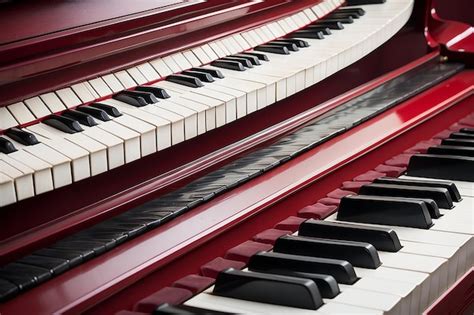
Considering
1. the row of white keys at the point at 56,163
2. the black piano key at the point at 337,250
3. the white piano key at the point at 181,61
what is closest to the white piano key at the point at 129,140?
the row of white keys at the point at 56,163

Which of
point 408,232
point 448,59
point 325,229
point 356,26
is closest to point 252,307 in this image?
point 325,229

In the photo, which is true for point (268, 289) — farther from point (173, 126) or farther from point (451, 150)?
point (451, 150)

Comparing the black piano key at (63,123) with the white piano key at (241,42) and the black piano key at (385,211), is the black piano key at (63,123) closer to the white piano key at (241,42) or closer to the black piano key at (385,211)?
the black piano key at (385,211)

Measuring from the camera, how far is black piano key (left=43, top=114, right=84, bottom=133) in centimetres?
151

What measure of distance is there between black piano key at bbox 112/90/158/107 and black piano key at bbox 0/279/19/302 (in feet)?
1.92

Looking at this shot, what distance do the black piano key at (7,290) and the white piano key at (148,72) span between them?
755mm

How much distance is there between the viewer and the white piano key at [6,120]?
1.51m

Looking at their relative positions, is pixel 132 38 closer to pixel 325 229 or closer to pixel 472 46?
pixel 325 229

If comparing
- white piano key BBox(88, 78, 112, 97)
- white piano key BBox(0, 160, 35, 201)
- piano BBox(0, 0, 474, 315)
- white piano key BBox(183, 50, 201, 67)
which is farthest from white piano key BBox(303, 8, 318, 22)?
white piano key BBox(0, 160, 35, 201)

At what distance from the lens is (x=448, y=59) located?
2635 mm

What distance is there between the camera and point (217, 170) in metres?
1.73

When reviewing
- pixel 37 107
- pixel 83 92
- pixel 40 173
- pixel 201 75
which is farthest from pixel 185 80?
pixel 40 173

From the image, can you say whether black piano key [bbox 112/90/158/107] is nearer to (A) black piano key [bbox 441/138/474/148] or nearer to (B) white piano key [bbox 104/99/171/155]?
(B) white piano key [bbox 104/99/171/155]

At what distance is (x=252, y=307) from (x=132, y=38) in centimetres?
83
